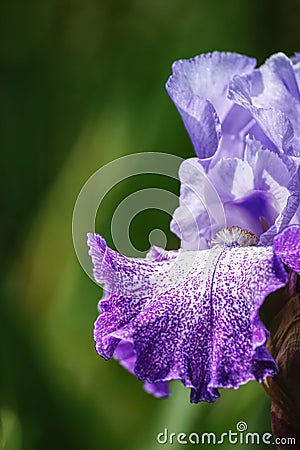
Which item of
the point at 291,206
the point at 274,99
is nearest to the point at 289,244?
the point at 291,206

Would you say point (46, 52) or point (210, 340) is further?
point (46, 52)

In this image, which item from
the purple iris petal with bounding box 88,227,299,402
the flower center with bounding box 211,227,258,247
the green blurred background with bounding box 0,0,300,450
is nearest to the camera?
the purple iris petal with bounding box 88,227,299,402

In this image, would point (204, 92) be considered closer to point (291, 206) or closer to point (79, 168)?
point (291, 206)

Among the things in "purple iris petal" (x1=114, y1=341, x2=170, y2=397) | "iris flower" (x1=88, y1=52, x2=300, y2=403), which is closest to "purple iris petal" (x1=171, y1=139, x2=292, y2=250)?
"iris flower" (x1=88, y1=52, x2=300, y2=403)

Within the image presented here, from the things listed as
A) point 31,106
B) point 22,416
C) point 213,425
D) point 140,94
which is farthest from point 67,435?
point 31,106

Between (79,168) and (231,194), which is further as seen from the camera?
(79,168)

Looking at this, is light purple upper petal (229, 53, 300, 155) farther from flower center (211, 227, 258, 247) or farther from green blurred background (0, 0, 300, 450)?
green blurred background (0, 0, 300, 450)

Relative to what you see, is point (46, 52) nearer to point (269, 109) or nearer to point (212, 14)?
Result: point (212, 14)

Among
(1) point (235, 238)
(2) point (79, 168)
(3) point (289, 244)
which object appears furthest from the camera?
(2) point (79, 168)
